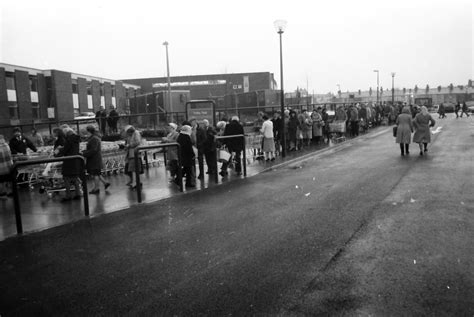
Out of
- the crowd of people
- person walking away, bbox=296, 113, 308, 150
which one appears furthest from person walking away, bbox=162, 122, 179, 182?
person walking away, bbox=296, 113, 308, 150

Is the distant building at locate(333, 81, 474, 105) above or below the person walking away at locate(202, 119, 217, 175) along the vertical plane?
above

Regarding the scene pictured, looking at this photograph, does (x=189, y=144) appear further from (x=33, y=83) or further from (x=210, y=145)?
(x=33, y=83)

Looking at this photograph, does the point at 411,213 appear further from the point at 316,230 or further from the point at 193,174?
the point at 193,174

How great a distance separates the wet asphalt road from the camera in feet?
13.8

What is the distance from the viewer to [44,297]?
15.0ft

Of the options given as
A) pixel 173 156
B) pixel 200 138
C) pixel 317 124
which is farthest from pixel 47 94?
pixel 173 156

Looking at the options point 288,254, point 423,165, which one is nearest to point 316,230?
point 288,254

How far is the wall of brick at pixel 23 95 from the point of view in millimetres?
45406

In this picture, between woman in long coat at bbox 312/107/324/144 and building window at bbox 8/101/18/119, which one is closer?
woman in long coat at bbox 312/107/324/144

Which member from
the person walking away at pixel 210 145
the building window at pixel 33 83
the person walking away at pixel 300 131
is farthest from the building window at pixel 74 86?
the person walking away at pixel 210 145

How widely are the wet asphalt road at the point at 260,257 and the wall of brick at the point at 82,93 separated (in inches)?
2059

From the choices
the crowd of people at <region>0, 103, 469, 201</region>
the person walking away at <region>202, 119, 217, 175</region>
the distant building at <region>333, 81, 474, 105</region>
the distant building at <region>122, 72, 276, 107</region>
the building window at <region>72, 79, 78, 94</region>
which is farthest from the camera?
the distant building at <region>333, 81, 474, 105</region>

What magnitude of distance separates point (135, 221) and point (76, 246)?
1455 mm

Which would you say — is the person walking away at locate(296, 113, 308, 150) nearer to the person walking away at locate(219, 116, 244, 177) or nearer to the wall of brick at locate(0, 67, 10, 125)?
the person walking away at locate(219, 116, 244, 177)
